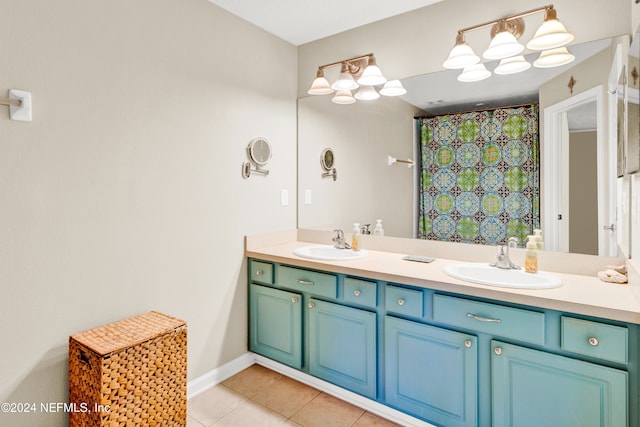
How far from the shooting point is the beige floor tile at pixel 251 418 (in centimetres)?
190

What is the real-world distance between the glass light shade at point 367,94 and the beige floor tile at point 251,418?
207 centimetres

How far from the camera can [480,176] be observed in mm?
Result: 2070

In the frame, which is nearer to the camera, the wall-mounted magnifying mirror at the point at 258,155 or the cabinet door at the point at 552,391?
the cabinet door at the point at 552,391

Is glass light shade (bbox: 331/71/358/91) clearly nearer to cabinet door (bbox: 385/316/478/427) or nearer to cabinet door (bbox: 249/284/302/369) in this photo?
cabinet door (bbox: 249/284/302/369)

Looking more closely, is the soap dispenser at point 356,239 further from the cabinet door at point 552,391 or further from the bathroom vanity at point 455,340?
the cabinet door at point 552,391

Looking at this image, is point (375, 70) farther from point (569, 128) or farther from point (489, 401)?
point (489, 401)

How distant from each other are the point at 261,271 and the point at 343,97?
1378 mm

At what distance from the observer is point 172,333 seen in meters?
1.71

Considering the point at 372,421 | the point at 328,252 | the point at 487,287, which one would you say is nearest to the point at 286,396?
the point at 372,421

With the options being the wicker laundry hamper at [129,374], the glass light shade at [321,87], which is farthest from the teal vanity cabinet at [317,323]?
the glass light shade at [321,87]

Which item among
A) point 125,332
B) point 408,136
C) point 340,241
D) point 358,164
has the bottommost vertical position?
point 125,332

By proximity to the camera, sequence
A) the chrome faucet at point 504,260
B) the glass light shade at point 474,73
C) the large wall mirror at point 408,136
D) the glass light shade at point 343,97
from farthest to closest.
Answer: the glass light shade at point 343,97 → the glass light shade at point 474,73 → the chrome faucet at point 504,260 → the large wall mirror at point 408,136

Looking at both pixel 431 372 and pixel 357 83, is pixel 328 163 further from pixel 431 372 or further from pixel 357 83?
pixel 431 372

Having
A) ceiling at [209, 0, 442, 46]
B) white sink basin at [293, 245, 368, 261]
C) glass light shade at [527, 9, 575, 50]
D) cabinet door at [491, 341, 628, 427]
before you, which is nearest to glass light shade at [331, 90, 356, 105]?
ceiling at [209, 0, 442, 46]
